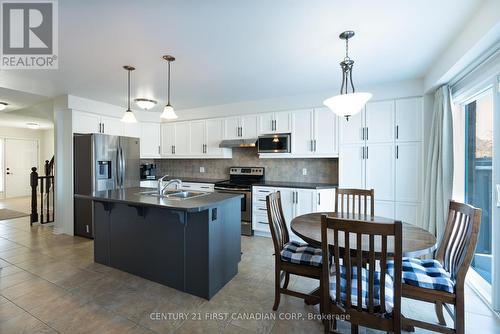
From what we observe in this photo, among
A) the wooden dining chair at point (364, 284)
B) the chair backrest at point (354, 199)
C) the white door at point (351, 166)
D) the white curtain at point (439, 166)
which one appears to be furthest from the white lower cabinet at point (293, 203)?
the wooden dining chair at point (364, 284)

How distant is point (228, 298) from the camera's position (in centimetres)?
218

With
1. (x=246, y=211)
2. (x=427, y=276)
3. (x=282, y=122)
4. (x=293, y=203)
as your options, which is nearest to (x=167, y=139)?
(x=246, y=211)

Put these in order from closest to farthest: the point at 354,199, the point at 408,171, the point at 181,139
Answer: the point at 354,199, the point at 408,171, the point at 181,139

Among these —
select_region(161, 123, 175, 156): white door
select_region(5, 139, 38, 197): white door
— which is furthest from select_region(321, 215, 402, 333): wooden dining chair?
select_region(5, 139, 38, 197): white door

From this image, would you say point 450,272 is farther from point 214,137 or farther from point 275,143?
point 214,137

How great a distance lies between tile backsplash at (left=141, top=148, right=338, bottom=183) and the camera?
416cm

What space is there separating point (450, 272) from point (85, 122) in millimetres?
5370

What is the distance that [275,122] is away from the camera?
164 inches

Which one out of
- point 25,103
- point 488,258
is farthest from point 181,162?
point 488,258

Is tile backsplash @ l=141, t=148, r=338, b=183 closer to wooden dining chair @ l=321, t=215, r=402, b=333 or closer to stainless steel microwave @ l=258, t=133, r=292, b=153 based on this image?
stainless steel microwave @ l=258, t=133, r=292, b=153

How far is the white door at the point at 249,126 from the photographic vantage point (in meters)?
4.34

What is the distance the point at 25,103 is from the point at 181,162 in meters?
3.10

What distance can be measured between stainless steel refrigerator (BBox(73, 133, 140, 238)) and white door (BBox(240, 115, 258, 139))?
233 centimetres

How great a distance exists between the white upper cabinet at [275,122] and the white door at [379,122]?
125 cm
